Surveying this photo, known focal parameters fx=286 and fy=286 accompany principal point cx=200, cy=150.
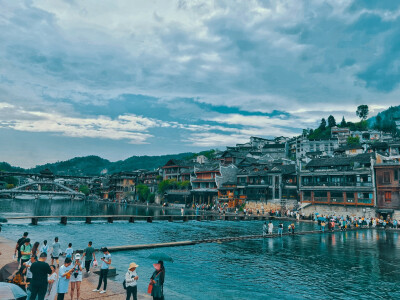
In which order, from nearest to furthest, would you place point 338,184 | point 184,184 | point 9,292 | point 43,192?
point 9,292
point 338,184
point 184,184
point 43,192

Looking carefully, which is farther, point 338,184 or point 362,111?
point 362,111

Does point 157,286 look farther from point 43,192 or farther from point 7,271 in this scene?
point 43,192

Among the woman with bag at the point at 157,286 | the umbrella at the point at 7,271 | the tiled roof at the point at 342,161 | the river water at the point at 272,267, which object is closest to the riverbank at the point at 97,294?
the river water at the point at 272,267

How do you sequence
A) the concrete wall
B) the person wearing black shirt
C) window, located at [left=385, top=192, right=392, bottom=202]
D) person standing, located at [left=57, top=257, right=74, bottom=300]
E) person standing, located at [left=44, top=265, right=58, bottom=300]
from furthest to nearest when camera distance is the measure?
the concrete wall → window, located at [left=385, top=192, right=392, bottom=202] → person standing, located at [left=44, top=265, right=58, bottom=300] → person standing, located at [left=57, top=257, right=74, bottom=300] → the person wearing black shirt

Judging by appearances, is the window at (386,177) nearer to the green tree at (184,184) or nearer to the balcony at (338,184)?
the balcony at (338,184)

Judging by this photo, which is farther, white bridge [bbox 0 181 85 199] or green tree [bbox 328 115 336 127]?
green tree [bbox 328 115 336 127]

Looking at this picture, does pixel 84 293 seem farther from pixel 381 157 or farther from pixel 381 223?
pixel 381 157

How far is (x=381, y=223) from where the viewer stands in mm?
47500

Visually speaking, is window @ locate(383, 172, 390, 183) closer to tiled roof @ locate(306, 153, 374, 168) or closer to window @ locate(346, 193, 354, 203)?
tiled roof @ locate(306, 153, 374, 168)

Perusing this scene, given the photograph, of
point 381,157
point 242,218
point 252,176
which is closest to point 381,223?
point 381,157

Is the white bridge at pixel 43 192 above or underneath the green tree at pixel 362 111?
underneath

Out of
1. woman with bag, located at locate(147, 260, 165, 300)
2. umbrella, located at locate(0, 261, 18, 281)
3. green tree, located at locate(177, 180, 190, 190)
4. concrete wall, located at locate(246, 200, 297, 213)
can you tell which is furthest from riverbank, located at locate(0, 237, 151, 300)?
green tree, located at locate(177, 180, 190, 190)

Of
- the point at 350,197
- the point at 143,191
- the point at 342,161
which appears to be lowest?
the point at 350,197

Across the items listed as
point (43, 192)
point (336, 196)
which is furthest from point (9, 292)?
point (43, 192)
